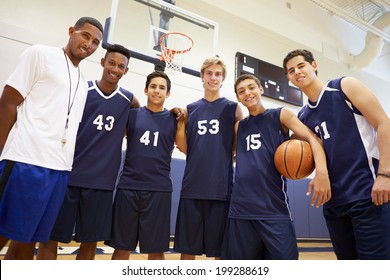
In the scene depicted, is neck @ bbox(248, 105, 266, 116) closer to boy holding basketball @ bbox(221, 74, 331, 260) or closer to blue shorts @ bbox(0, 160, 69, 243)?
boy holding basketball @ bbox(221, 74, 331, 260)

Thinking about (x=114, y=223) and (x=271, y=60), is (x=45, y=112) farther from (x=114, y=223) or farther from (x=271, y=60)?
(x=271, y=60)

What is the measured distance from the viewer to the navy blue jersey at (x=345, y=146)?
148 cm

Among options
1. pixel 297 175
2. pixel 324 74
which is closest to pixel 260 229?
pixel 297 175

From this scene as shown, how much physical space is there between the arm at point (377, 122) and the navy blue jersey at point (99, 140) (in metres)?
1.55

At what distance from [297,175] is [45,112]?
4.98ft

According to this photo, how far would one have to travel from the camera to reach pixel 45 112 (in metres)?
1.49

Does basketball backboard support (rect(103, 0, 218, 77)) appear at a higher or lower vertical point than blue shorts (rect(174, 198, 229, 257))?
higher

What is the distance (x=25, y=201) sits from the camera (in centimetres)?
137

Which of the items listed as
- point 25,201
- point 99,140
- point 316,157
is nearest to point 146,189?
point 99,140

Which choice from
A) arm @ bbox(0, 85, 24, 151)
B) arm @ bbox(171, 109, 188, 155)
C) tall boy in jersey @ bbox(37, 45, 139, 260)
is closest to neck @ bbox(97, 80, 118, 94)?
tall boy in jersey @ bbox(37, 45, 139, 260)

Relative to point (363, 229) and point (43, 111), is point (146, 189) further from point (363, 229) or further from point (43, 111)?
point (363, 229)

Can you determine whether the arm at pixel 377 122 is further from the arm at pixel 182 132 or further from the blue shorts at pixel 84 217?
the blue shorts at pixel 84 217

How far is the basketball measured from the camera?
1626mm

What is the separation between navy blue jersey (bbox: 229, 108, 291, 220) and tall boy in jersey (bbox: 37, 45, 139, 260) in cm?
87
